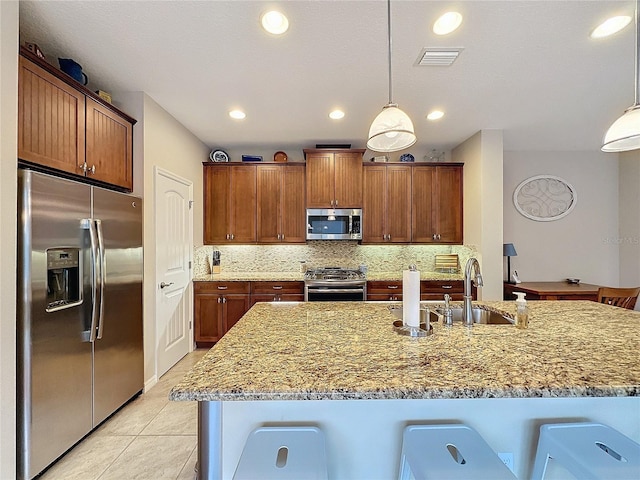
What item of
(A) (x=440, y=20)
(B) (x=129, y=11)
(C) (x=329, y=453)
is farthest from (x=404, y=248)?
Result: (B) (x=129, y=11)

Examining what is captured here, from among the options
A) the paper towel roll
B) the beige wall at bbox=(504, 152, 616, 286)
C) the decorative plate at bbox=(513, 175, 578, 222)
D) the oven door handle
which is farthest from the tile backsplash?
the paper towel roll

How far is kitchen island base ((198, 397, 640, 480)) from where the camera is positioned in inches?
48.6

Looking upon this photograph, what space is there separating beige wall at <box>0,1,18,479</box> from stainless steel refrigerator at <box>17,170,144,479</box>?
0.20 ft

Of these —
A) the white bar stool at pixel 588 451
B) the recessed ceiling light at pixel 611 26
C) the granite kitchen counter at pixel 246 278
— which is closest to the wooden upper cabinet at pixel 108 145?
the granite kitchen counter at pixel 246 278

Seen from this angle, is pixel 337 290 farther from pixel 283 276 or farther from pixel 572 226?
pixel 572 226

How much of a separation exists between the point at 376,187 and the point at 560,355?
3202 millimetres

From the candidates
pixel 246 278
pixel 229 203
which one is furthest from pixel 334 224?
pixel 229 203

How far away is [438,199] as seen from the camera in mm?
4180

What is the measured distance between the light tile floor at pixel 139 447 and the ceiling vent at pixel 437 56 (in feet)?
9.93

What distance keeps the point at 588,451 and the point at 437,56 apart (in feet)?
7.50

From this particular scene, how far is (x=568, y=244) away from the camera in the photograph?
4430mm

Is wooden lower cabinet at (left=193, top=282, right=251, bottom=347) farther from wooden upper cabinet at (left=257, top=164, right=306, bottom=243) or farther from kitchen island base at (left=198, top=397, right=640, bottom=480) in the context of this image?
kitchen island base at (left=198, top=397, right=640, bottom=480)

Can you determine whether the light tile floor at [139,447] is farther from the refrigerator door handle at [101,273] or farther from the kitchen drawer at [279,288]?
the kitchen drawer at [279,288]

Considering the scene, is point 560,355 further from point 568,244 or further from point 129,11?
point 568,244
